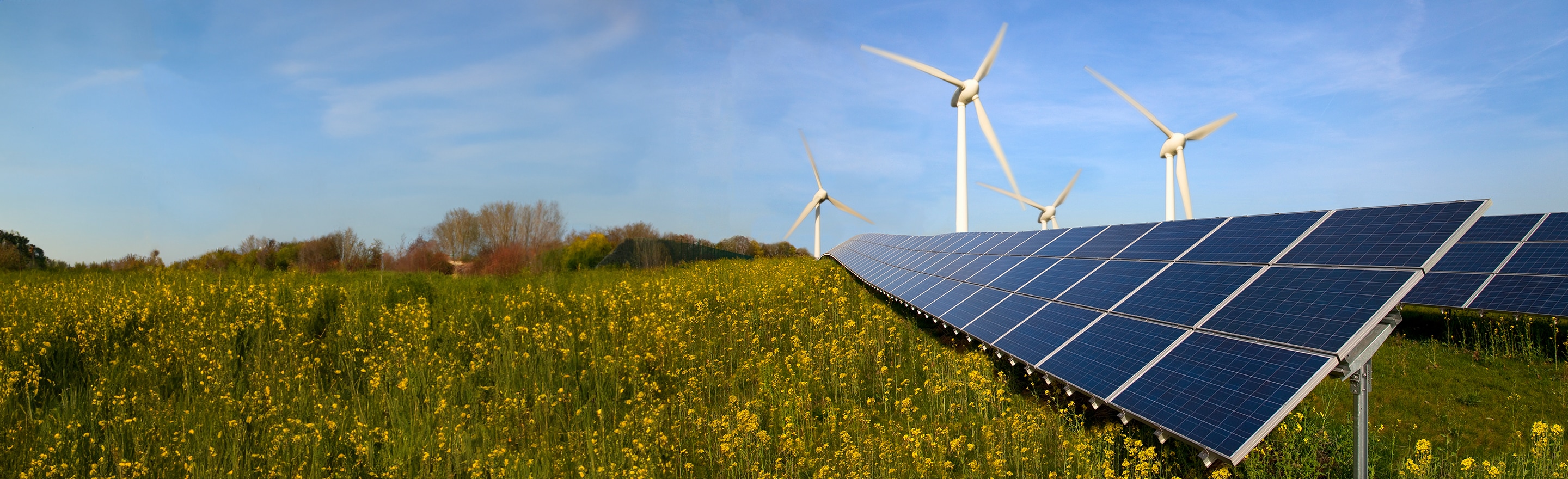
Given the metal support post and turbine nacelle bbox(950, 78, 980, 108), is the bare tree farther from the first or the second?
the metal support post

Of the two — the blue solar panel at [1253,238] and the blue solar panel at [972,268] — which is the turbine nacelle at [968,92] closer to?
the blue solar panel at [972,268]

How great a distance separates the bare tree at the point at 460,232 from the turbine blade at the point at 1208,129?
55.4 metres

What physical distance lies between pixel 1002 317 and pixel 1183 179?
1387 inches

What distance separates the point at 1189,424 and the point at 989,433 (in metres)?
2.33

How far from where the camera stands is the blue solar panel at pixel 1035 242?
17.0 m

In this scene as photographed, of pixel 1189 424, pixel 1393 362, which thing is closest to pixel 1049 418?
pixel 1189 424

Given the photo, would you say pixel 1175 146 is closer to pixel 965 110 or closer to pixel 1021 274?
pixel 965 110

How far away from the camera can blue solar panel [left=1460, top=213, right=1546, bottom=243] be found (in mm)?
17188

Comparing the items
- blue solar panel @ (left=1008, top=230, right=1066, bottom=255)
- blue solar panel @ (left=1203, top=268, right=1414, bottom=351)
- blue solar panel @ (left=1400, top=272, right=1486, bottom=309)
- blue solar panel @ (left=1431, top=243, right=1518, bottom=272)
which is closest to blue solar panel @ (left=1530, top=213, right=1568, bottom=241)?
blue solar panel @ (left=1431, top=243, right=1518, bottom=272)

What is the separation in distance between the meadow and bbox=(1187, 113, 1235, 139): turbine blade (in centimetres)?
2821

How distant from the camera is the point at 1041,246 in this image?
16938 millimetres

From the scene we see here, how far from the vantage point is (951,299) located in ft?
45.4

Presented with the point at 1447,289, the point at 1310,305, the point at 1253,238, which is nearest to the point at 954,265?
the point at 1253,238

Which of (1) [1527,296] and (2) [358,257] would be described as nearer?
(1) [1527,296]
